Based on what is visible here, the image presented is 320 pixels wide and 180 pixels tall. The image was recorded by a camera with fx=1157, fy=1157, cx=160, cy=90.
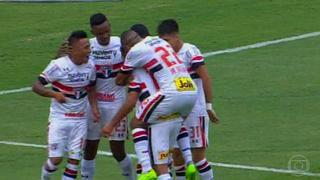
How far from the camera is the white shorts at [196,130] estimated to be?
1371cm

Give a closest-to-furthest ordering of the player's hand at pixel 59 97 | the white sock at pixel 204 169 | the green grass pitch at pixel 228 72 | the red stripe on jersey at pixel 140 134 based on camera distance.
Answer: the red stripe on jersey at pixel 140 134
the player's hand at pixel 59 97
the white sock at pixel 204 169
the green grass pitch at pixel 228 72

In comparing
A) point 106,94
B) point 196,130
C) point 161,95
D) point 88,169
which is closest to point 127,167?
point 88,169

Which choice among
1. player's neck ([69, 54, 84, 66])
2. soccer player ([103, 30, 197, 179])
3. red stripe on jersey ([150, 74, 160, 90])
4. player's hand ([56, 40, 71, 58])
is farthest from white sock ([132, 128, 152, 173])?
player's hand ([56, 40, 71, 58])

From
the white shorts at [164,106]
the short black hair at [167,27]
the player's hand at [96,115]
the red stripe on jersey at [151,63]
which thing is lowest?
the player's hand at [96,115]

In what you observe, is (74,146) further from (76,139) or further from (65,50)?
(65,50)

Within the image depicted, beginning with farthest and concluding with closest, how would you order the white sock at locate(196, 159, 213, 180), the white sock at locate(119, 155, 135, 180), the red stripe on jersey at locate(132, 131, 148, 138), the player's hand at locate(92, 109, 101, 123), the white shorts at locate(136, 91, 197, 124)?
1. the white sock at locate(119, 155, 135, 180)
2. the player's hand at locate(92, 109, 101, 123)
3. the white sock at locate(196, 159, 213, 180)
4. the red stripe on jersey at locate(132, 131, 148, 138)
5. the white shorts at locate(136, 91, 197, 124)

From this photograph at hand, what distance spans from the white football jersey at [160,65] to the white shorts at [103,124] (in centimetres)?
154

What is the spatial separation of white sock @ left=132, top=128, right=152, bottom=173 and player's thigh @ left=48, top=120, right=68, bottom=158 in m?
1.15

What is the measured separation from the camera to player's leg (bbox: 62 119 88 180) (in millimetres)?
13617

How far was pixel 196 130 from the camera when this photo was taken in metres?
13.7

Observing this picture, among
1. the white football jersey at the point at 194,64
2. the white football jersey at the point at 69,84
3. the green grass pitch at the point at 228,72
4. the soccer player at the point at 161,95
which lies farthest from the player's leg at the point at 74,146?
the green grass pitch at the point at 228,72

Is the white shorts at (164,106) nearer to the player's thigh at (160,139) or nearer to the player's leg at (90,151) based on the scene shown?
the player's thigh at (160,139)

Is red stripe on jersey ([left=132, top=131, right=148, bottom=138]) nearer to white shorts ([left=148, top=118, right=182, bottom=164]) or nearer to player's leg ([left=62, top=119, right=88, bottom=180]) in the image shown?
white shorts ([left=148, top=118, right=182, bottom=164])

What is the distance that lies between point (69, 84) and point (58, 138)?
65 cm
